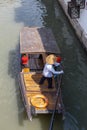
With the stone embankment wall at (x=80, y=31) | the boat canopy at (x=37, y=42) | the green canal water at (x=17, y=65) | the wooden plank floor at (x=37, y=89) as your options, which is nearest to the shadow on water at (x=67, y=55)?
the green canal water at (x=17, y=65)

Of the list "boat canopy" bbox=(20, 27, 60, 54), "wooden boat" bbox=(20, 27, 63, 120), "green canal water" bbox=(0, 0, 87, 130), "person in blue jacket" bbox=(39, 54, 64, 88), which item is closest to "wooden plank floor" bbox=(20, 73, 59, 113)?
"wooden boat" bbox=(20, 27, 63, 120)

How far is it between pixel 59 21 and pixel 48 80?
10.1 meters

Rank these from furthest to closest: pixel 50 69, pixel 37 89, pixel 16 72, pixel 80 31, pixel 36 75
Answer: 1. pixel 80 31
2. pixel 16 72
3. pixel 36 75
4. pixel 37 89
5. pixel 50 69

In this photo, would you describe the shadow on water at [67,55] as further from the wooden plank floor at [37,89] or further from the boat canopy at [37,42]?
the boat canopy at [37,42]

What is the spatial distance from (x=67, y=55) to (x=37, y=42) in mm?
2242

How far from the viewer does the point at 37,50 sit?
1546 cm

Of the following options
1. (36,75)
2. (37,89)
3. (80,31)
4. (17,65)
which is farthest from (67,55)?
→ (37,89)

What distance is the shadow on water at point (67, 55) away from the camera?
13.1 metres

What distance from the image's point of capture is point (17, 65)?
1675 cm

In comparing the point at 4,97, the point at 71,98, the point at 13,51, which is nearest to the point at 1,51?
the point at 13,51

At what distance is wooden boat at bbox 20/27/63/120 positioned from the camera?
1245cm

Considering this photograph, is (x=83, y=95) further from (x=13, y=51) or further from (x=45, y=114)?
(x=13, y=51)

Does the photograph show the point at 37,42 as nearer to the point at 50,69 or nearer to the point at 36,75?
the point at 36,75

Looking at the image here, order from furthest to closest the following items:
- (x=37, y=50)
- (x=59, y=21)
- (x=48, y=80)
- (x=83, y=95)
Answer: (x=59, y=21) → (x=37, y=50) → (x=83, y=95) → (x=48, y=80)
